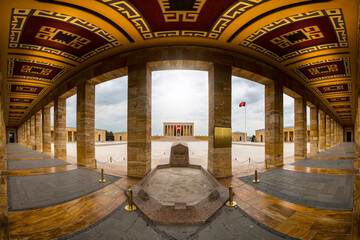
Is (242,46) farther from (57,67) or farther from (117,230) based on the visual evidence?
(57,67)

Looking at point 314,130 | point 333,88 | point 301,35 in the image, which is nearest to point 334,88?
point 333,88

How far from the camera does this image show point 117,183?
20.1ft

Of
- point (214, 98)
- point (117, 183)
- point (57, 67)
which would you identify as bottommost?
point (117, 183)

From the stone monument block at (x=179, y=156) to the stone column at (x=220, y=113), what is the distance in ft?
6.25

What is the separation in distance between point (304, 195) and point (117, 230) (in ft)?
19.8

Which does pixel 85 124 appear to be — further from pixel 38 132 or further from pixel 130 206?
pixel 38 132

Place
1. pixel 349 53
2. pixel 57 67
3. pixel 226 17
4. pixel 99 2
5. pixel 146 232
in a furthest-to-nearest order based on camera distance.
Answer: pixel 57 67, pixel 349 53, pixel 226 17, pixel 99 2, pixel 146 232

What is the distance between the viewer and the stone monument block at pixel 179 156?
29.1 ft

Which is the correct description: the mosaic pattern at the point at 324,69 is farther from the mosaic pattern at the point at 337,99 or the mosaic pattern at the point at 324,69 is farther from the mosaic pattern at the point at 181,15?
the mosaic pattern at the point at 337,99

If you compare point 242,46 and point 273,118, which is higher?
point 242,46

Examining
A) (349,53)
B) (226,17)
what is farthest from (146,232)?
(349,53)

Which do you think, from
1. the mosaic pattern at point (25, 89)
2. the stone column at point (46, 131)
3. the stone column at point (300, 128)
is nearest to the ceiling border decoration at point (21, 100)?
the stone column at point (46, 131)

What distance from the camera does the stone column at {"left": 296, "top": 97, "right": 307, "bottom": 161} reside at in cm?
1206

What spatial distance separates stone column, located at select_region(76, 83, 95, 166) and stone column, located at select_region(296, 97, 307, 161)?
16.5m
